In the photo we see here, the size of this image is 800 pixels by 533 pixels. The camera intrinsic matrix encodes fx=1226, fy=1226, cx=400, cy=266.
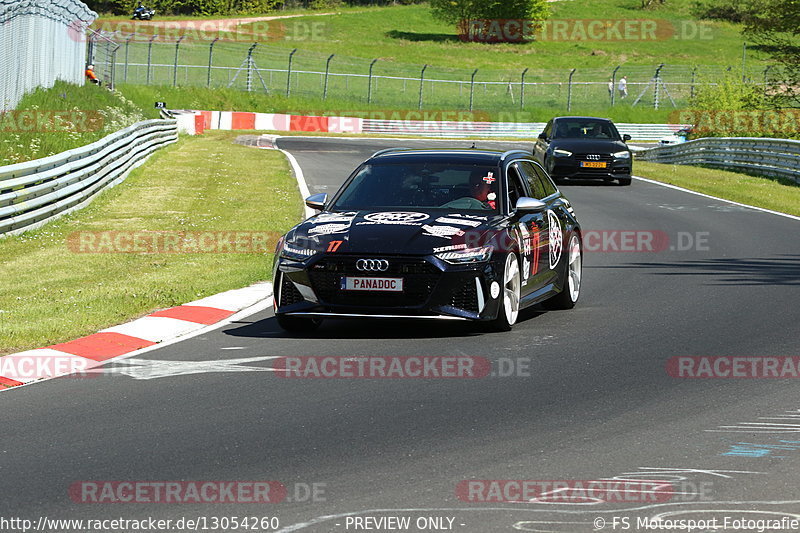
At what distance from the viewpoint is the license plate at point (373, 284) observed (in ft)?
30.7

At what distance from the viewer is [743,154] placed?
3438 cm

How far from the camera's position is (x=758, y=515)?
5133 millimetres

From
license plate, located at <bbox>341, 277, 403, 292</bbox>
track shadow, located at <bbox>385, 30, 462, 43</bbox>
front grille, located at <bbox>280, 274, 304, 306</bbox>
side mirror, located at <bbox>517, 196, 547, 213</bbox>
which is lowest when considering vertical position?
front grille, located at <bbox>280, 274, 304, 306</bbox>

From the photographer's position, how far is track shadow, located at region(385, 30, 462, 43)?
349ft

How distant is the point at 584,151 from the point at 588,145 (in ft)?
0.78

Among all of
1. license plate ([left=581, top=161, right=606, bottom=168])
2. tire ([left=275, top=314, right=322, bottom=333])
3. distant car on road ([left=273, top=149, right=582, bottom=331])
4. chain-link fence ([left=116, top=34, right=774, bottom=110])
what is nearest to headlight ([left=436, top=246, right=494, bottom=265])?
distant car on road ([left=273, top=149, right=582, bottom=331])

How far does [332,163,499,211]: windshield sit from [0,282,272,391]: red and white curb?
1.54 meters

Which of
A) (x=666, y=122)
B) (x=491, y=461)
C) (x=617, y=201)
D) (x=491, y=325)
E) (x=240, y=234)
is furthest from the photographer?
(x=666, y=122)

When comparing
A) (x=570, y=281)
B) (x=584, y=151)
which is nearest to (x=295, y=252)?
(x=570, y=281)

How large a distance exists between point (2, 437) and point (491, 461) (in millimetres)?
2627

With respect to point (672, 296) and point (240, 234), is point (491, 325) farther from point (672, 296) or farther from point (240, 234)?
point (240, 234)

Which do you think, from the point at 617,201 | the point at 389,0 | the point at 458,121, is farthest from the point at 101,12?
the point at 617,201

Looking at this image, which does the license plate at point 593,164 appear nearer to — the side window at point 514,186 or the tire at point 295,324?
the side window at point 514,186

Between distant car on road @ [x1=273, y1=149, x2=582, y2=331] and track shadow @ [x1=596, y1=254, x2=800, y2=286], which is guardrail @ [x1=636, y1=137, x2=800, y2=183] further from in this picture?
distant car on road @ [x1=273, y1=149, x2=582, y2=331]
